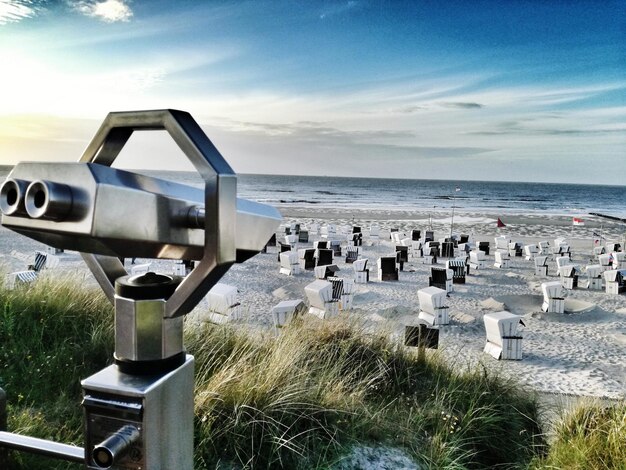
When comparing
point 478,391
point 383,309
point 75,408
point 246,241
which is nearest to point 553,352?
point 383,309

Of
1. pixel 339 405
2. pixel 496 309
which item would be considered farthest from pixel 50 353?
pixel 496 309

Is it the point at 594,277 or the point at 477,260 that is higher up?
the point at 477,260

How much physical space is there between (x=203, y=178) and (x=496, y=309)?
42.6ft

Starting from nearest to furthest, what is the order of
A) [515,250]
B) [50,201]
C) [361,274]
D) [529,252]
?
[50,201] → [361,274] → [529,252] → [515,250]

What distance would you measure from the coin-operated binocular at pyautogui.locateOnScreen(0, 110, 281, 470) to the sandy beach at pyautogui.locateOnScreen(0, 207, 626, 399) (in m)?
5.02

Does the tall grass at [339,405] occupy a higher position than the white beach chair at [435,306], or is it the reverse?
the tall grass at [339,405]

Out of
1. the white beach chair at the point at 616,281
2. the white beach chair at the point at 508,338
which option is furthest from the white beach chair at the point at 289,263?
the white beach chair at the point at 616,281

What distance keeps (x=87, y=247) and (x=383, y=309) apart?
12.0m

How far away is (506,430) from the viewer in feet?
14.6

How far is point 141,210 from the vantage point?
786 mm

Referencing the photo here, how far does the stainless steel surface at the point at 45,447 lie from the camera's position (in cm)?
118

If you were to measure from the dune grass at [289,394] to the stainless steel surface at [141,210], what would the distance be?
7.64ft

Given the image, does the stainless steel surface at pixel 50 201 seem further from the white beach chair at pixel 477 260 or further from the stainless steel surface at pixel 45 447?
the white beach chair at pixel 477 260

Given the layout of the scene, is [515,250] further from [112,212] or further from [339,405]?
[112,212]
